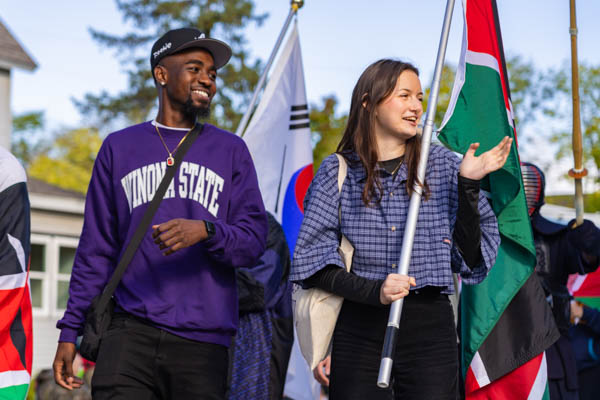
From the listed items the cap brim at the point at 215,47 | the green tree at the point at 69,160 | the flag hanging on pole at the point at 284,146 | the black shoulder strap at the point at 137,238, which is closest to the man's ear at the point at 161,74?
the cap brim at the point at 215,47

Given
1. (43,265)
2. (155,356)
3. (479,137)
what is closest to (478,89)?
(479,137)

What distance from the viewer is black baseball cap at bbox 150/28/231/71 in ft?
13.6

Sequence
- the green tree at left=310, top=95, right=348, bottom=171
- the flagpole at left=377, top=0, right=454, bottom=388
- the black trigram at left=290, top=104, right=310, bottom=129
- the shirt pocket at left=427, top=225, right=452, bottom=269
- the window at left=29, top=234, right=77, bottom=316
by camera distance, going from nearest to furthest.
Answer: the flagpole at left=377, top=0, right=454, bottom=388 → the shirt pocket at left=427, top=225, right=452, bottom=269 → the black trigram at left=290, top=104, right=310, bottom=129 → the window at left=29, top=234, right=77, bottom=316 → the green tree at left=310, top=95, right=348, bottom=171

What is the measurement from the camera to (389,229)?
3.59 m

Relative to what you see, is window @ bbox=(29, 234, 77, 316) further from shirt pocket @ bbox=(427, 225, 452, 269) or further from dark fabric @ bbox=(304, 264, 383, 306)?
shirt pocket @ bbox=(427, 225, 452, 269)

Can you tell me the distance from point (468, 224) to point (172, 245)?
116cm

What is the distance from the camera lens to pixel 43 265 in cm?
2025

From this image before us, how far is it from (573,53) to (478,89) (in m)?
1.27

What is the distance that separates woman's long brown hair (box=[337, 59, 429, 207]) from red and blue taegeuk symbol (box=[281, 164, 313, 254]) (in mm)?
3266

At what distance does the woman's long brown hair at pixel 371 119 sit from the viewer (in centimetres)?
372

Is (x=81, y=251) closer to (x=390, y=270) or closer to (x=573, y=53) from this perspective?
(x=390, y=270)

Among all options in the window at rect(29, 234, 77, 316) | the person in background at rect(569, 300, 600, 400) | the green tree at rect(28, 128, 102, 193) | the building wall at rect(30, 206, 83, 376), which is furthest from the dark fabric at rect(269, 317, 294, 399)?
the green tree at rect(28, 128, 102, 193)

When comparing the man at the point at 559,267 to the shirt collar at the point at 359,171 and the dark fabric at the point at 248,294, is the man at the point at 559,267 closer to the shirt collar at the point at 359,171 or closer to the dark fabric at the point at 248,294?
the dark fabric at the point at 248,294

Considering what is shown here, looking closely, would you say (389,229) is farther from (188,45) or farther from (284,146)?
(284,146)
